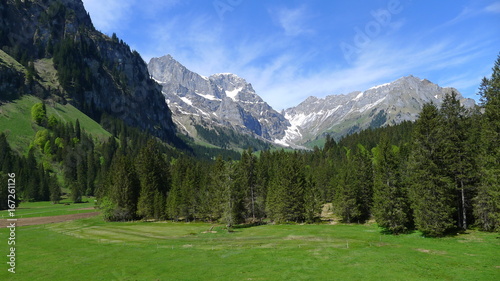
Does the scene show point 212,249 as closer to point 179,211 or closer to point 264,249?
point 264,249

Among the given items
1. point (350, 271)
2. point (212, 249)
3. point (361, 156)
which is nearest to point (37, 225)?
point (212, 249)

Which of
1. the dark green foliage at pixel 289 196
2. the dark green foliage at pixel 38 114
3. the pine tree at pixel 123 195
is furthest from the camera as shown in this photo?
the dark green foliage at pixel 38 114

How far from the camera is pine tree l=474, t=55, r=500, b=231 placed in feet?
142

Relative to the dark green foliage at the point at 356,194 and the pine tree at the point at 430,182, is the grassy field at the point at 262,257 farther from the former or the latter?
the dark green foliage at the point at 356,194

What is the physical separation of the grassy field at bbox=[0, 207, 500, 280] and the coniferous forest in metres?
6.12

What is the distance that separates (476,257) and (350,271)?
638 inches

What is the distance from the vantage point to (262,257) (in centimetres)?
4172

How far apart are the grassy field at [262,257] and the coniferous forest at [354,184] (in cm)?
612

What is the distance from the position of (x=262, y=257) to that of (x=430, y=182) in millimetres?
30588

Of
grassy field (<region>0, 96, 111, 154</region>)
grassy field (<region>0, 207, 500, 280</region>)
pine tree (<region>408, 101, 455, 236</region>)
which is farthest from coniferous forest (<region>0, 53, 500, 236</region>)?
grassy field (<region>0, 96, 111, 154</region>)

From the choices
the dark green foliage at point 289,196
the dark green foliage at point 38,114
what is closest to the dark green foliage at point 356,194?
the dark green foliage at point 289,196

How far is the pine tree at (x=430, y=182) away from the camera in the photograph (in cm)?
4756

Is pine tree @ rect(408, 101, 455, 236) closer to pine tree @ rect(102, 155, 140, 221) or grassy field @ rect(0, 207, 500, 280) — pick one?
grassy field @ rect(0, 207, 500, 280)

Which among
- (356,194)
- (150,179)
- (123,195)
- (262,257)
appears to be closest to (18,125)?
(123,195)
